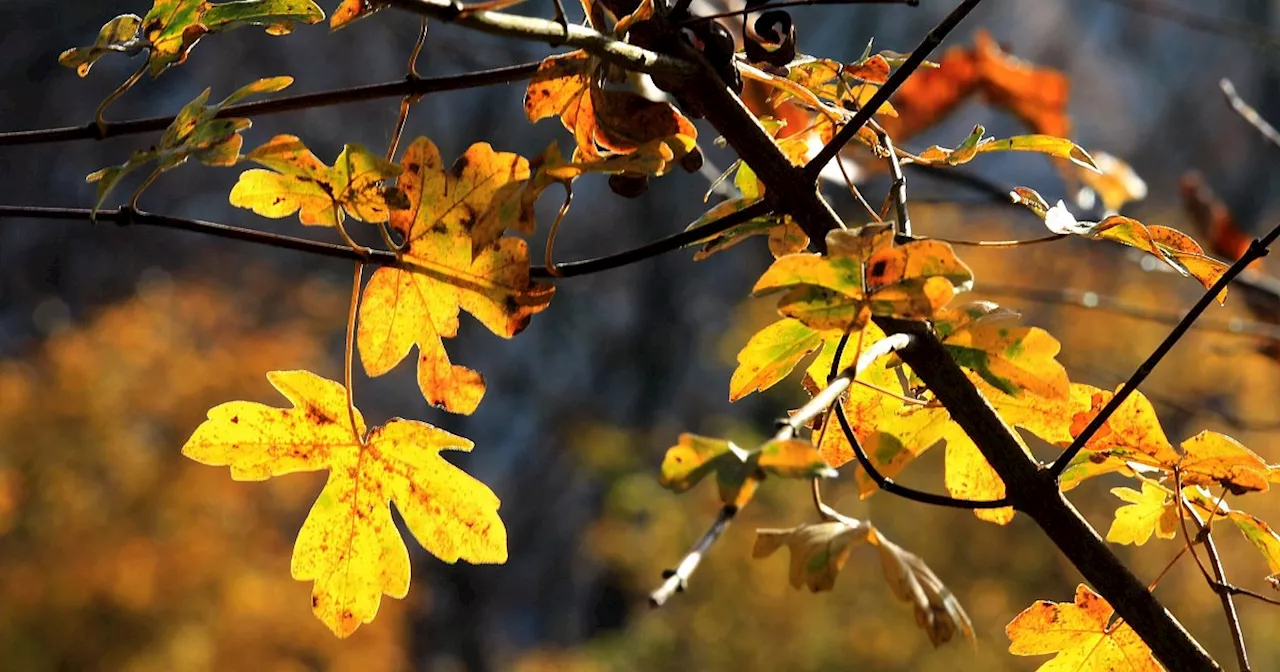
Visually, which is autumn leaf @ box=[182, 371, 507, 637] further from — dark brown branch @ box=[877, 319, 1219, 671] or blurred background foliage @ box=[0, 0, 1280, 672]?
blurred background foliage @ box=[0, 0, 1280, 672]

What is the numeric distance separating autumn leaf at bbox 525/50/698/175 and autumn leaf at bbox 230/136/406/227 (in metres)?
0.06

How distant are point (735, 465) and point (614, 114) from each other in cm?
14

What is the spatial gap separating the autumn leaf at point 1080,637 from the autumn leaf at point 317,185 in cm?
24

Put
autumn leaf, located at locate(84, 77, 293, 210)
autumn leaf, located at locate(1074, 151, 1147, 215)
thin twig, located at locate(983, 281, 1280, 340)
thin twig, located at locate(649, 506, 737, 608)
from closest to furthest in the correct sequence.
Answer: thin twig, located at locate(649, 506, 737, 608) → autumn leaf, located at locate(84, 77, 293, 210) → thin twig, located at locate(983, 281, 1280, 340) → autumn leaf, located at locate(1074, 151, 1147, 215)

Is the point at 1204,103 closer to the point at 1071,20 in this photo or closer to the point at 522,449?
the point at 1071,20

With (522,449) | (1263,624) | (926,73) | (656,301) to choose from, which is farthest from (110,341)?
(1263,624)

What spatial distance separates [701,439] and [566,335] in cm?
806

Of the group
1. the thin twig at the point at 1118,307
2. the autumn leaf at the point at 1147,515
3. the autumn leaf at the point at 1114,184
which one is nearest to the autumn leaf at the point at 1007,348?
the autumn leaf at the point at 1147,515

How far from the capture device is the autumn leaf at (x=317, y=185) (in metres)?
0.29

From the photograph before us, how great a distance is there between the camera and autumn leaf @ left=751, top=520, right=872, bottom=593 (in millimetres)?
222

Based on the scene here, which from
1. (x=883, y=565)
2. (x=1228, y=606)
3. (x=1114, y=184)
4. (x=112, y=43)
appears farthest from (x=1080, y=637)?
(x=1114, y=184)

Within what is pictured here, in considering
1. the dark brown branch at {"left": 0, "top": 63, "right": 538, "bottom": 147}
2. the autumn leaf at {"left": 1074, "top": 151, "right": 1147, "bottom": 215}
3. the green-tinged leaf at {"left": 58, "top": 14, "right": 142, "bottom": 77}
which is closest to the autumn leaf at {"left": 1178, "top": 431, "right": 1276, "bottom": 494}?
the dark brown branch at {"left": 0, "top": 63, "right": 538, "bottom": 147}

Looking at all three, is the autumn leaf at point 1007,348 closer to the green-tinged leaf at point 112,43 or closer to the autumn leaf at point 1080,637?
the autumn leaf at point 1080,637

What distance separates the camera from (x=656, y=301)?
8664 millimetres
